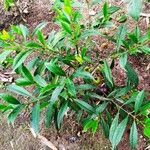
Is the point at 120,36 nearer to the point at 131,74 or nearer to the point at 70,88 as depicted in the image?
the point at 131,74

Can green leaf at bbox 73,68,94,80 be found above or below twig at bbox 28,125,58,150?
above

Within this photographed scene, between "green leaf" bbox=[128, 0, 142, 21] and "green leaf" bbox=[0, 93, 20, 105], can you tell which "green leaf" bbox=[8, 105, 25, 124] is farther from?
"green leaf" bbox=[128, 0, 142, 21]

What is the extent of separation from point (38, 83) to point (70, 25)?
0.42 metres

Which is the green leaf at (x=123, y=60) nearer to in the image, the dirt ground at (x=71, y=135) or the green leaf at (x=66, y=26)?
the green leaf at (x=66, y=26)

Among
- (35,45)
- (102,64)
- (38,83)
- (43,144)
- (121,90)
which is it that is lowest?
(43,144)

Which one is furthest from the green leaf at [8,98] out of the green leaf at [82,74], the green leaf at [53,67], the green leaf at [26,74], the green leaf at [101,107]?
the green leaf at [101,107]

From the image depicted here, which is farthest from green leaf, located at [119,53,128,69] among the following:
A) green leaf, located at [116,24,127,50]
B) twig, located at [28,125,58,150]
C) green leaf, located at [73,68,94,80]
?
twig, located at [28,125,58,150]

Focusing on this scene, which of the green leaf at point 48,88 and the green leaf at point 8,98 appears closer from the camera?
the green leaf at point 48,88

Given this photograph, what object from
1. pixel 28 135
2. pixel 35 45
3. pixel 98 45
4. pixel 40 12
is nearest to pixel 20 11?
pixel 40 12

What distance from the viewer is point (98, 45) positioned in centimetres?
298

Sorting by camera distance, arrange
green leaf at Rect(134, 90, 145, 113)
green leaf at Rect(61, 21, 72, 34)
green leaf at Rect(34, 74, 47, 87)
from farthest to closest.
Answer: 1. green leaf at Rect(34, 74, 47, 87)
2. green leaf at Rect(134, 90, 145, 113)
3. green leaf at Rect(61, 21, 72, 34)

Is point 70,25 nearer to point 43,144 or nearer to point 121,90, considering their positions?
point 121,90

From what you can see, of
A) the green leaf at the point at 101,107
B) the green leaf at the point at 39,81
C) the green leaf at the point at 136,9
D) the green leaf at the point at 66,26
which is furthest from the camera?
the green leaf at the point at 101,107

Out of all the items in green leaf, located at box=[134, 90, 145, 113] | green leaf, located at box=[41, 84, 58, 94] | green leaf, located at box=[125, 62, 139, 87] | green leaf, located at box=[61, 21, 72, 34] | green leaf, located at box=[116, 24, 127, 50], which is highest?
green leaf, located at box=[61, 21, 72, 34]
